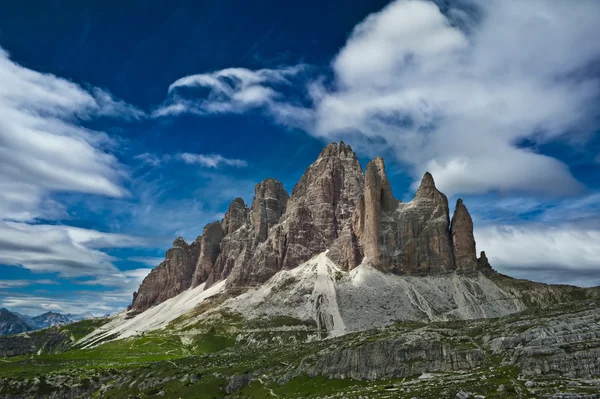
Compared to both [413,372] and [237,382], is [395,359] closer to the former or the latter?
[413,372]

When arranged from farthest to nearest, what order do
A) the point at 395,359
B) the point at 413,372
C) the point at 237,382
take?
the point at 237,382 → the point at 395,359 → the point at 413,372

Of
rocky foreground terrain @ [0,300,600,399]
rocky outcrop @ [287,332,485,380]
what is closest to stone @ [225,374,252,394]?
rocky foreground terrain @ [0,300,600,399]

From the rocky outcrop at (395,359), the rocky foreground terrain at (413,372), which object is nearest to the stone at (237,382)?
the rocky foreground terrain at (413,372)

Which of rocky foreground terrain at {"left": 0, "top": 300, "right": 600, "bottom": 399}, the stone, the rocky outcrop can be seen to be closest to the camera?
rocky foreground terrain at {"left": 0, "top": 300, "right": 600, "bottom": 399}

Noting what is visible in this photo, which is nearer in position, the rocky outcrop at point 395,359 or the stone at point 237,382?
the rocky outcrop at point 395,359

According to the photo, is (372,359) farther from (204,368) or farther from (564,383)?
(204,368)

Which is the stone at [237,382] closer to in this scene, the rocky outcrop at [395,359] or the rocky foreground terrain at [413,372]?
the rocky foreground terrain at [413,372]

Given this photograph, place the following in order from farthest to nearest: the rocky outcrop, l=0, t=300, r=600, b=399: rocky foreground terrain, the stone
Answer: the stone, the rocky outcrop, l=0, t=300, r=600, b=399: rocky foreground terrain

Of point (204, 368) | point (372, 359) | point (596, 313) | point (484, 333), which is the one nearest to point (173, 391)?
point (204, 368)

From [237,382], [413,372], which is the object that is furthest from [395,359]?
[237,382]

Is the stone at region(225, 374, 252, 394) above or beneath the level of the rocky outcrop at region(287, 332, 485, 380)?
beneath

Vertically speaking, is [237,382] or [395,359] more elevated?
[395,359]

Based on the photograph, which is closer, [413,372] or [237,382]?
[413,372]

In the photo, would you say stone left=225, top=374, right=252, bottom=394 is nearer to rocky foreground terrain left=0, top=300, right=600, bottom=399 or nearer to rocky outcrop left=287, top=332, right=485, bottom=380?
rocky foreground terrain left=0, top=300, right=600, bottom=399
